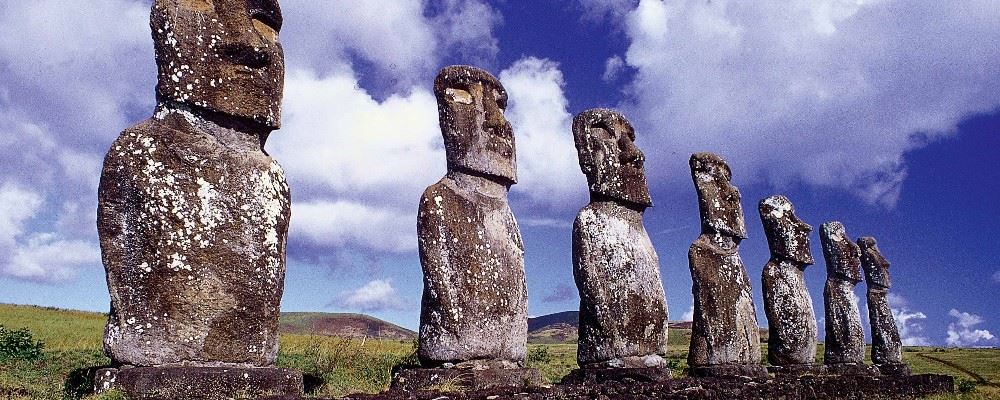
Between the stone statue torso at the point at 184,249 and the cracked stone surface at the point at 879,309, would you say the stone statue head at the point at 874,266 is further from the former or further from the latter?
the stone statue torso at the point at 184,249

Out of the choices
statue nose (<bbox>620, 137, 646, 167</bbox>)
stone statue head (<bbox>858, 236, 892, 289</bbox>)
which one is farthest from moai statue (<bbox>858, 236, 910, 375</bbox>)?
statue nose (<bbox>620, 137, 646, 167</bbox>)

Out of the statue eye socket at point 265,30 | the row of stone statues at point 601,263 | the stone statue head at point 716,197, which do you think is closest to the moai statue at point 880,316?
the row of stone statues at point 601,263

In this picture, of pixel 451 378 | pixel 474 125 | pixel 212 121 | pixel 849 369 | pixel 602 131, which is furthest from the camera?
pixel 849 369

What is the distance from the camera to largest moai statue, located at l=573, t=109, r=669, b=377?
1227cm

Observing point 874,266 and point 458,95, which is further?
point 874,266

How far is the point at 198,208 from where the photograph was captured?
7723 mm

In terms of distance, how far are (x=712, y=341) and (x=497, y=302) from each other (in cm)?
522

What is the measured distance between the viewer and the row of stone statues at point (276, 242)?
297 inches

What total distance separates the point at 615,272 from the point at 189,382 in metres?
6.55

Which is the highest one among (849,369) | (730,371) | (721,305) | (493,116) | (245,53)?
(493,116)

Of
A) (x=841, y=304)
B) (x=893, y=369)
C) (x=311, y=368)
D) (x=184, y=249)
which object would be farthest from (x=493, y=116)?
(x=893, y=369)

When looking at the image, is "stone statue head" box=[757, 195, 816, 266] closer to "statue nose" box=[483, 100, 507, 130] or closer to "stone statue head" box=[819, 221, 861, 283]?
"stone statue head" box=[819, 221, 861, 283]

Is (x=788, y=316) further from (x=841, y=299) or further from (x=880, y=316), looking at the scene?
(x=880, y=316)

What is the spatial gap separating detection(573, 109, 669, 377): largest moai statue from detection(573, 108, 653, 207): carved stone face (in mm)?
14
